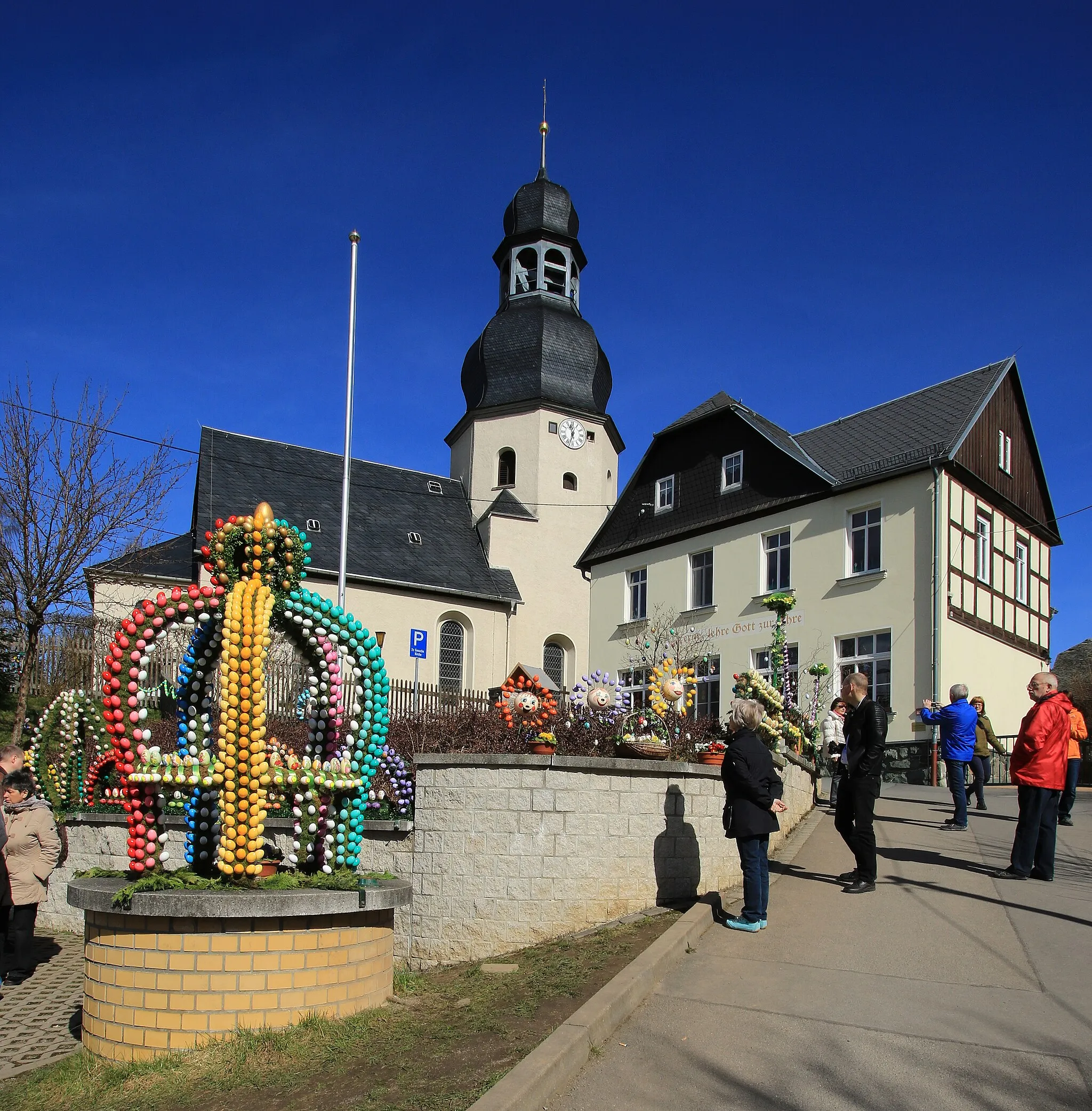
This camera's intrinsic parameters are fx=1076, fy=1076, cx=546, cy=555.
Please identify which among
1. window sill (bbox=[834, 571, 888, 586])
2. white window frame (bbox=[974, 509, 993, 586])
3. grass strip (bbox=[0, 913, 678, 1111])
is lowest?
grass strip (bbox=[0, 913, 678, 1111])

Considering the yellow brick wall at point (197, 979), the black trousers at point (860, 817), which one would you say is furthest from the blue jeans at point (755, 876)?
the yellow brick wall at point (197, 979)

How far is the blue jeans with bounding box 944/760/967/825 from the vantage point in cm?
1191

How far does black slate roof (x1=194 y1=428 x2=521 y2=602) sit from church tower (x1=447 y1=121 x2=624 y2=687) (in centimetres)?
119

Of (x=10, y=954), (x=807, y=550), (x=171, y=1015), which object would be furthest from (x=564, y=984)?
(x=807, y=550)

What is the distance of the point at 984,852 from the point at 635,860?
392cm

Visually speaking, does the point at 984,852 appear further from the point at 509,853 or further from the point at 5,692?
the point at 5,692

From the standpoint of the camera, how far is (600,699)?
457 inches

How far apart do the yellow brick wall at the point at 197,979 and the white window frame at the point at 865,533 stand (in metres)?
20.0

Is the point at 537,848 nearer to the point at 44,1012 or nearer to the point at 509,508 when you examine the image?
the point at 44,1012

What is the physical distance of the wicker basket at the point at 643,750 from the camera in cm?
902

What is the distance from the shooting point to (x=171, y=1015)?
561 cm

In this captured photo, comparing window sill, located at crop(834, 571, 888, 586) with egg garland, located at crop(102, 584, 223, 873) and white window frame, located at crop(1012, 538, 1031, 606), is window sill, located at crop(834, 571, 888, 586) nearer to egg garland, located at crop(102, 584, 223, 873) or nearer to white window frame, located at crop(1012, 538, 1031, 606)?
white window frame, located at crop(1012, 538, 1031, 606)

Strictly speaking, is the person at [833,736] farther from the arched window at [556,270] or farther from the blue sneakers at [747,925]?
the arched window at [556,270]

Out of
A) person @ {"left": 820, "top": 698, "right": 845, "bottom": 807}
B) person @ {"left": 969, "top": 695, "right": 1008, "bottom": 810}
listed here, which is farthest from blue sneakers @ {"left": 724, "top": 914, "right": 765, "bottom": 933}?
person @ {"left": 820, "top": 698, "right": 845, "bottom": 807}
